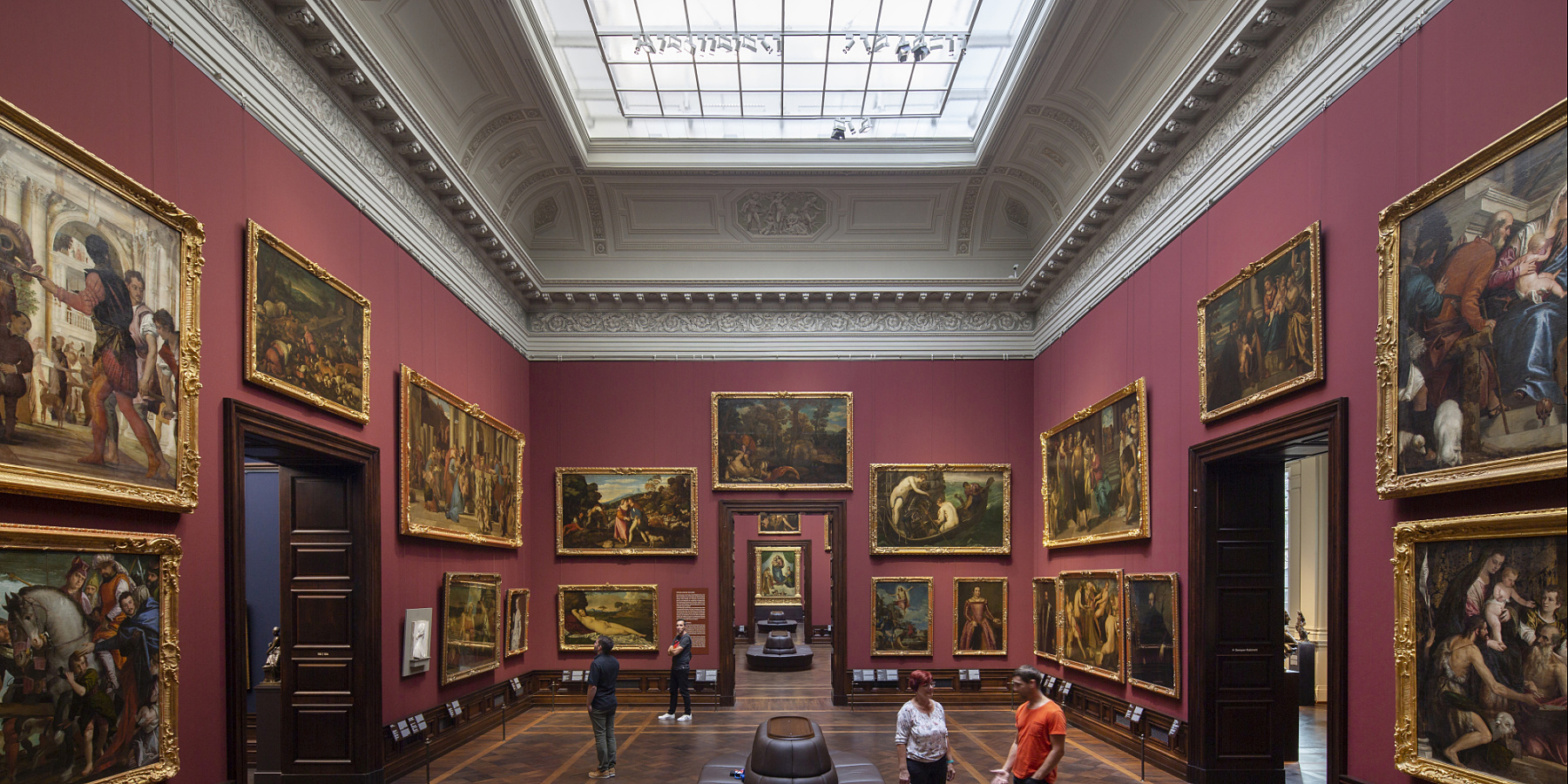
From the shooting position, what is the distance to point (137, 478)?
775 cm

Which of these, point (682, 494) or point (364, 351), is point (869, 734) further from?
point (364, 351)

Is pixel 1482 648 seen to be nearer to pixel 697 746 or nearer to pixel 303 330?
pixel 303 330

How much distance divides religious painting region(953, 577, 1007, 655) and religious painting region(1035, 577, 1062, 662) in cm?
87

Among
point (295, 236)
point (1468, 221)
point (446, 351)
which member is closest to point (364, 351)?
point (295, 236)

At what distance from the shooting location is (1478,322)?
288 inches

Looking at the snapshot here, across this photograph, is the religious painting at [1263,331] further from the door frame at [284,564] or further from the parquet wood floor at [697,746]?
the door frame at [284,564]

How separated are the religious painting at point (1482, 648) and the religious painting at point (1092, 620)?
7191 mm

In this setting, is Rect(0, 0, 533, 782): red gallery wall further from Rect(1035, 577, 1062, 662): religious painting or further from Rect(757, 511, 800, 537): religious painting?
Rect(757, 511, 800, 537): religious painting

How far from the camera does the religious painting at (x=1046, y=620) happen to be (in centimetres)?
1872

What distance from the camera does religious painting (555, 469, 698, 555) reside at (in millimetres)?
21203

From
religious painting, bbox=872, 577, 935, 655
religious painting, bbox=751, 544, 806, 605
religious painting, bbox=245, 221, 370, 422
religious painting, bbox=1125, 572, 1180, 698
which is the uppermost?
religious painting, bbox=245, 221, 370, 422

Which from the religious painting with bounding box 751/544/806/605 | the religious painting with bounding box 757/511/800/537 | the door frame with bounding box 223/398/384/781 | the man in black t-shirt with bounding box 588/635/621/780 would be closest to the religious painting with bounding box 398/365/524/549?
the door frame with bounding box 223/398/384/781

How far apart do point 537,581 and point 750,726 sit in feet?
20.1

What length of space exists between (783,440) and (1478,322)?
Answer: 603 inches
